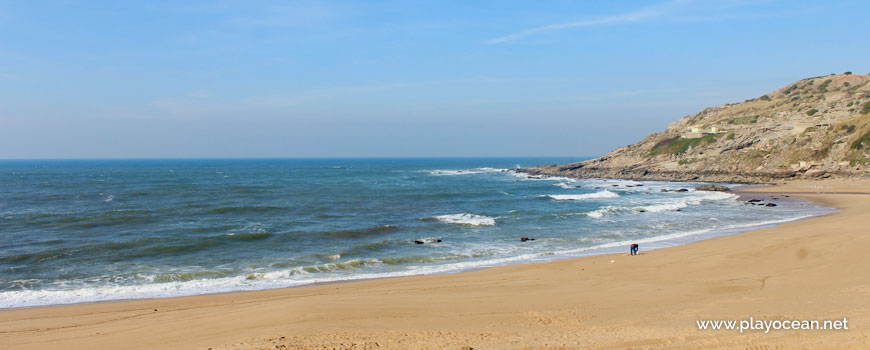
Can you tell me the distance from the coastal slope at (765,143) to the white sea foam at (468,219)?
50418 mm

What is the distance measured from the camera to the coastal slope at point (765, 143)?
65875mm

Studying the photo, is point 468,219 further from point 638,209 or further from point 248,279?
point 248,279

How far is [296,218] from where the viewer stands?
37188 millimetres

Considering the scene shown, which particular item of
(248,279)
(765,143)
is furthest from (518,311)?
(765,143)

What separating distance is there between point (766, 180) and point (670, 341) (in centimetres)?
7035

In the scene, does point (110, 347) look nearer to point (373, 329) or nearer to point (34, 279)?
point (373, 329)

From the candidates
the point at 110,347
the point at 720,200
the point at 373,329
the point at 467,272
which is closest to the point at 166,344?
the point at 110,347

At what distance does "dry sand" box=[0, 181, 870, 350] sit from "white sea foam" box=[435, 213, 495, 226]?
49.2ft

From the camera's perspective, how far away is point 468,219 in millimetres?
37000

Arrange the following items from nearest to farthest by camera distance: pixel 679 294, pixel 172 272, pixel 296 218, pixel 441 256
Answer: pixel 679 294, pixel 172 272, pixel 441 256, pixel 296 218

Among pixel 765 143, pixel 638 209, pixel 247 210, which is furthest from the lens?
pixel 765 143

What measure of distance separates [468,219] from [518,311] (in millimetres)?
24105

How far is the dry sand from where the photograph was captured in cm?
1009

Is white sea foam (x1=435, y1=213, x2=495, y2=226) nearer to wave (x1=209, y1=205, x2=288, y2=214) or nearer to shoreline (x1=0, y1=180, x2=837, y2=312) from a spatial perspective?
shoreline (x1=0, y1=180, x2=837, y2=312)
